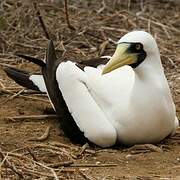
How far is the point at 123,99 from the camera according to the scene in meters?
5.71

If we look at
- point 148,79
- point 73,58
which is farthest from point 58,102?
point 73,58

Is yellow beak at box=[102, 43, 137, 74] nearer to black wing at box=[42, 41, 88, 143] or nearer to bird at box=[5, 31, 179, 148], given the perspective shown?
bird at box=[5, 31, 179, 148]

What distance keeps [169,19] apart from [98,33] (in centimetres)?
116

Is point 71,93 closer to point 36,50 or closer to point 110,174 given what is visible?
point 110,174

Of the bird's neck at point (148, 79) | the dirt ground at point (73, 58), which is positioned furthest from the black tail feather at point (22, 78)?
the bird's neck at point (148, 79)

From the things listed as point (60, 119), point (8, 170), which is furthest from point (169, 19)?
point (8, 170)

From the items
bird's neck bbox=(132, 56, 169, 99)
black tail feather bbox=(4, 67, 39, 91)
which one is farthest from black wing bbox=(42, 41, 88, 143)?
bird's neck bbox=(132, 56, 169, 99)

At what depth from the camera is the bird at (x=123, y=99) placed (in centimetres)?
561

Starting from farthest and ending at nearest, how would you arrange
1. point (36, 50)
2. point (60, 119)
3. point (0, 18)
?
1. point (36, 50)
2. point (0, 18)
3. point (60, 119)

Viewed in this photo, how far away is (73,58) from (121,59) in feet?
8.57

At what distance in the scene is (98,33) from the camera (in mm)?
9055

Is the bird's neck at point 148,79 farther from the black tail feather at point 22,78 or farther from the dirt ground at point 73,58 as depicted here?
the black tail feather at point 22,78

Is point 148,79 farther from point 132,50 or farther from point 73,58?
point 73,58

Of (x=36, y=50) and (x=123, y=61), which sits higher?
(x=123, y=61)
